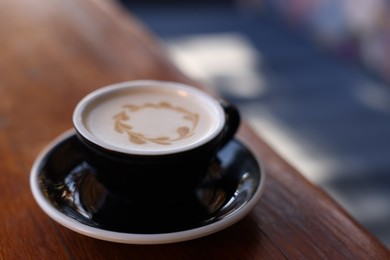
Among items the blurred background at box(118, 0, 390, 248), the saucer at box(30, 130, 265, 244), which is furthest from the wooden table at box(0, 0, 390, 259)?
the blurred background at box(118, 0, 390, 248)

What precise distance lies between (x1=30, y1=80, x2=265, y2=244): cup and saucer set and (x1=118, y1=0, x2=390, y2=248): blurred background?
56cm

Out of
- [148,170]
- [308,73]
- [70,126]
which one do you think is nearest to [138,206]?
[148,170]

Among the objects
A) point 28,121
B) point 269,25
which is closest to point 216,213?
point 28,121

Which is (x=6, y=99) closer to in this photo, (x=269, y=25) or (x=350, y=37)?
(x=350, y=37)

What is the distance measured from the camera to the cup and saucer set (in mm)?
375

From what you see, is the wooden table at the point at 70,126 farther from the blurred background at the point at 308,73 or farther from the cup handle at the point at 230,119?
the blurred background at the point at 308,73

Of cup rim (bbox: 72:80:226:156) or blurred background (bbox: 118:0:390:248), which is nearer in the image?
cup rim (bbox: 72:80:226:156)

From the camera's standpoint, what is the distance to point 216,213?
40cm

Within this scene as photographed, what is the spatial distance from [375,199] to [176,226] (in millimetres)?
916

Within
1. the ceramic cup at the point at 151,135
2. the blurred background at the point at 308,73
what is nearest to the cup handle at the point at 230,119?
the ceramic cup at the point at 151,135

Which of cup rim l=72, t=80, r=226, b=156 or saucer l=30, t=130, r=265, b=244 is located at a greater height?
cup rim l=72, t=80, r=226, b=156

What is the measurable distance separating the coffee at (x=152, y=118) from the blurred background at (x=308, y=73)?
547mm

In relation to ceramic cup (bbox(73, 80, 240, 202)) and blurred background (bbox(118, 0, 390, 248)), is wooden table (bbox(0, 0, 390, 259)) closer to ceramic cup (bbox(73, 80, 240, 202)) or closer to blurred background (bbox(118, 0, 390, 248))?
ceramic cup (bbox(73, 80, 240, 202))

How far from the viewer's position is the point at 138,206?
409mm
